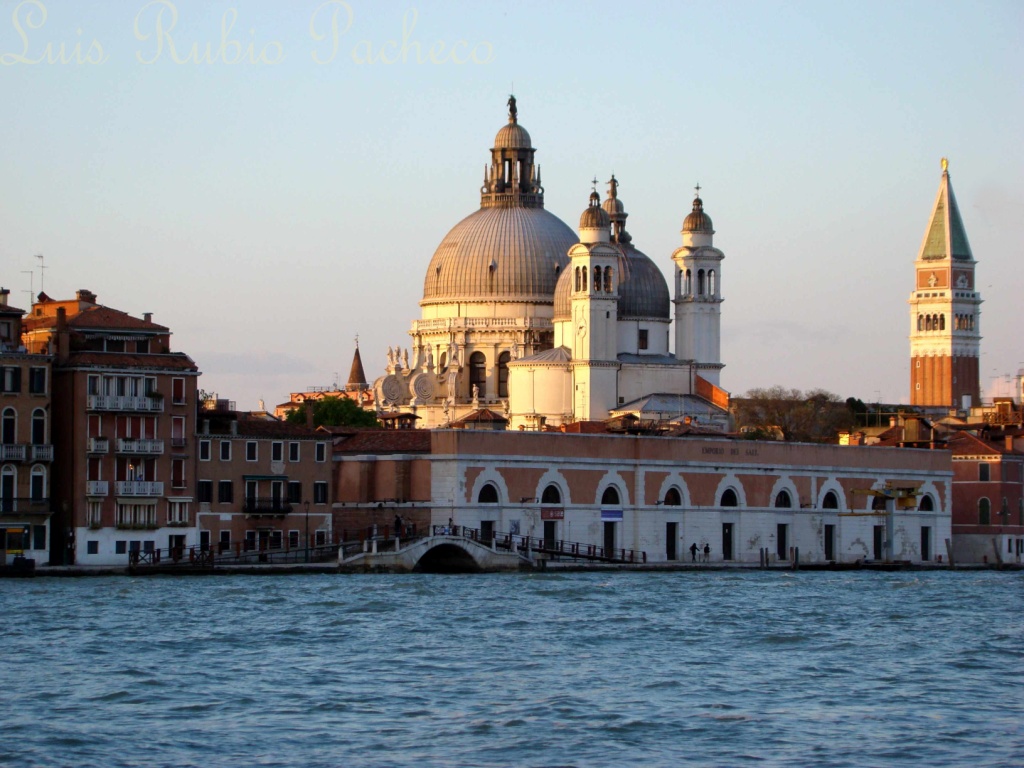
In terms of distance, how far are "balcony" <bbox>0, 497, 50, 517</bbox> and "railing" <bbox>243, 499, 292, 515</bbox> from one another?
19.5ft

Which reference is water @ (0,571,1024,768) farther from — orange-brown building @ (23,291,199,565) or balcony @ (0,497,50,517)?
orange-brown building @ (23,291,199,565)

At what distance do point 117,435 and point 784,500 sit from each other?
2482cm

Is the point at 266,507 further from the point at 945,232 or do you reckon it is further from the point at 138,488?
the point at 945,232

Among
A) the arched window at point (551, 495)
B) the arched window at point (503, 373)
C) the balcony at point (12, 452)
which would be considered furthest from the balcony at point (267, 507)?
the arched window at point (503, 373)

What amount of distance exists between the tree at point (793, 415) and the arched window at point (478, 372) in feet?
36.3

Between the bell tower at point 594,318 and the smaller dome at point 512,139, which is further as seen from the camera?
the smaller dome at point 512,139

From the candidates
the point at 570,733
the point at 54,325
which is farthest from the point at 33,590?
the point at 570,733

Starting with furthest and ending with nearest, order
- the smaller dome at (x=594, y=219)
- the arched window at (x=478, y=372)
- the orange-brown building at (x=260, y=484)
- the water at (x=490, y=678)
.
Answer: the arched window at (x=478, y=372), the smaller dome at (x=594, y=219), the orange-brown building at (x=260, y=484), the water at (x=490, y=678)

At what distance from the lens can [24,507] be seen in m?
54.7

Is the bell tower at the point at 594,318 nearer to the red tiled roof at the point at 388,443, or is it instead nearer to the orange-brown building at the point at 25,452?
the red tiled roof at the point at 388,443

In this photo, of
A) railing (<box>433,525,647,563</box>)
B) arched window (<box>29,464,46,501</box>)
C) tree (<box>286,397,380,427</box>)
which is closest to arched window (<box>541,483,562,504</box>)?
railing (<box>433,525,647,563</box>)

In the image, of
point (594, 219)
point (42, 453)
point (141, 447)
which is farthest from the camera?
point (594, 219)

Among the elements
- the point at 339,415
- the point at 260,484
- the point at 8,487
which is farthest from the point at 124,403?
the point at 339,415

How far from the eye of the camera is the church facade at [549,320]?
305ft
